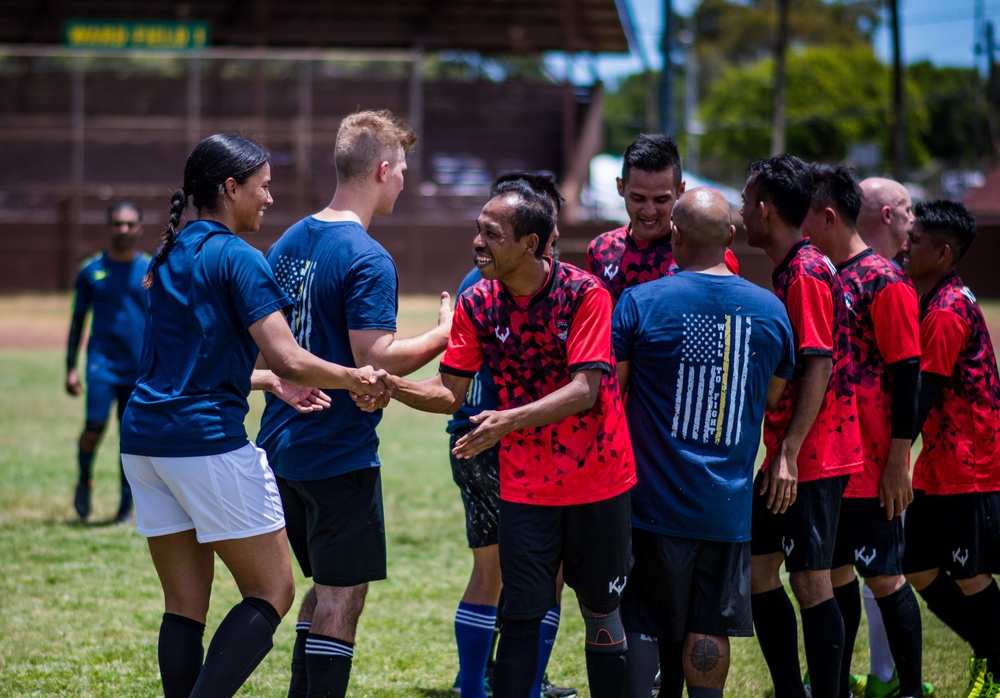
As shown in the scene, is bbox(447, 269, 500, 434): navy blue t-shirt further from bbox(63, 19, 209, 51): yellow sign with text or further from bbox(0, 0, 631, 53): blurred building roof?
bbox(0, 0, 631, 53): blurred building roof

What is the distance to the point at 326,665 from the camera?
400cm

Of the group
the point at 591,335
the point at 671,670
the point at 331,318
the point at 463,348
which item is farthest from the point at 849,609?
the point at 331,318

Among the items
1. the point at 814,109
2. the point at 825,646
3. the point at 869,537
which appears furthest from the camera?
the point at 814,109

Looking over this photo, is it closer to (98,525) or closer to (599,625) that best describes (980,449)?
(599,625)

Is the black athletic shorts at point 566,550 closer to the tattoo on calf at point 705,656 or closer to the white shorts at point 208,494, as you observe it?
the tattoo on calf at point 705,656

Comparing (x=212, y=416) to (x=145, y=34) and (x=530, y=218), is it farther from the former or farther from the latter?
(x=145, y=34)

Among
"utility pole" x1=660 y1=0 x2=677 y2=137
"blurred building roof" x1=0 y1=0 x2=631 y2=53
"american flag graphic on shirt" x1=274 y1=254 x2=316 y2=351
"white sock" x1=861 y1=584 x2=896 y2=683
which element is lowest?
"white sock" x1=861 y1=584 x2=896 y2=683

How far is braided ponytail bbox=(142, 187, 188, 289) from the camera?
3781 millimetres

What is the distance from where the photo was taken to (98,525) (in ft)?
27.0

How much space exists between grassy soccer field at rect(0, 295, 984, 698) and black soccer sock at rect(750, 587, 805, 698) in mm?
584

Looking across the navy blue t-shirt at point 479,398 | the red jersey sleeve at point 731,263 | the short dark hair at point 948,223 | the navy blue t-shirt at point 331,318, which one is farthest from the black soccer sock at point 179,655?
the short dark hair at point 948,223

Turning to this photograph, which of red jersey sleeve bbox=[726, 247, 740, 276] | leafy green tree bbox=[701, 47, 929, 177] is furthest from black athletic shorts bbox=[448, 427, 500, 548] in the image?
leafy green tree bbox=[701, 47, 929, 177]

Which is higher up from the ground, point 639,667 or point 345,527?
point 345,527

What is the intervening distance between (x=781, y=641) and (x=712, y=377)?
4.00 ft
